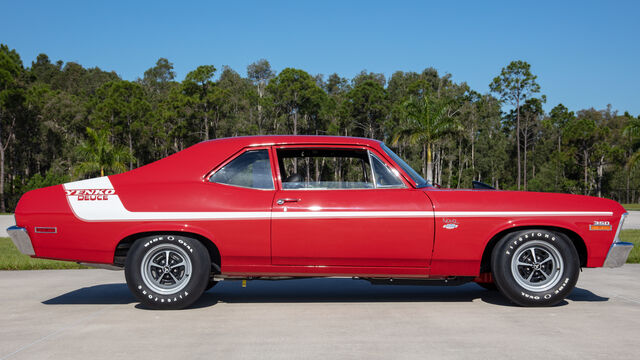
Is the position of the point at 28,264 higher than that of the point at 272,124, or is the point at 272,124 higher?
the point at 272,124

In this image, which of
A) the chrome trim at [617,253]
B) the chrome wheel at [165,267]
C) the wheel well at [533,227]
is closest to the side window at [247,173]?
the chrome wheel at [165,267]

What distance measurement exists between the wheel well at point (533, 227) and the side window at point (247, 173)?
223 cm

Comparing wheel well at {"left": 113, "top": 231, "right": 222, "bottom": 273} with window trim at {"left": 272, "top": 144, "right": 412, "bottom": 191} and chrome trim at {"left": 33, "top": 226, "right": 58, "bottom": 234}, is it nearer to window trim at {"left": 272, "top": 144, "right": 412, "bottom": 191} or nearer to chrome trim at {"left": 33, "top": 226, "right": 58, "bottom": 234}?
chrome trim at {"left": 33, "top": 226, "right": 58, "bottom": 234}

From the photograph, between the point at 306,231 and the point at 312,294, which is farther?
the point at 312,294

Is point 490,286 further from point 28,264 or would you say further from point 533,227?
point 28,264

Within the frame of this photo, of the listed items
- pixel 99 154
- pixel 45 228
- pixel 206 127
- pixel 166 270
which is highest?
pixel 206 127

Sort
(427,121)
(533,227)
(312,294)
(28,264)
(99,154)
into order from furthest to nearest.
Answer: (99,154) → (427,121) → (28,264) → (312,294) → (533,227)

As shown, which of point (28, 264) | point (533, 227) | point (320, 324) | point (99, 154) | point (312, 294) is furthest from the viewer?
point (99, 154)

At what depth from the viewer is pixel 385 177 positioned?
17.0 feet

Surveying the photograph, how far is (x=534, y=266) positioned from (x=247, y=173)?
294 centimetres

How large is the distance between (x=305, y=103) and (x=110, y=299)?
178ft

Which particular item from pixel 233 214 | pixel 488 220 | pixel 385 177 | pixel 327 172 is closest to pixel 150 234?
pixel 233 214

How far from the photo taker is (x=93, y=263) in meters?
5.08

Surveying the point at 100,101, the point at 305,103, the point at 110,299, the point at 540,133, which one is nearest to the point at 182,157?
the point at 110,299
